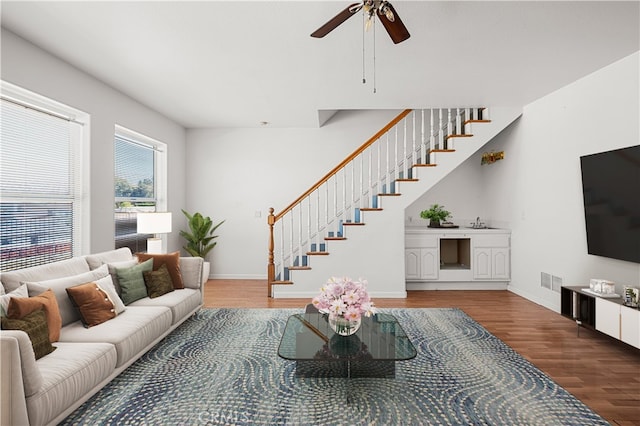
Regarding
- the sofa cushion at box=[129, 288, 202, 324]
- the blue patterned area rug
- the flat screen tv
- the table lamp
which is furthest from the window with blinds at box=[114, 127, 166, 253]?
the flat screen tv

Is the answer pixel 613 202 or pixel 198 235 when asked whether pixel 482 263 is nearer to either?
pixel 613 202

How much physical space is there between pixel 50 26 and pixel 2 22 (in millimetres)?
353

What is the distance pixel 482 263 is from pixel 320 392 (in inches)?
163

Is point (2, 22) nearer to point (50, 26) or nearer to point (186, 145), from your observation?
point (50, 26)

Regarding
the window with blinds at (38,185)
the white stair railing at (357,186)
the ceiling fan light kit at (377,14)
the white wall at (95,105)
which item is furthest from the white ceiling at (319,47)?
the white stair railing at (357,186)

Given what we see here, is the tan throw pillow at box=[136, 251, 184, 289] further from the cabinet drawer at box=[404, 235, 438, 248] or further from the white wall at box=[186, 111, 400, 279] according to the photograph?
the cabinet drawer at box=[404, 235, 438, 248]

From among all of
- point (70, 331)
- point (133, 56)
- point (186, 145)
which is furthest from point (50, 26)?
point (186, 145)

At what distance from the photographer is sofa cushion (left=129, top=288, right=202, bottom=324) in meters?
3.51

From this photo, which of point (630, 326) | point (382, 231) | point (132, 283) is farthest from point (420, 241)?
point (132, 283)

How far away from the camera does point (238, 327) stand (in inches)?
156

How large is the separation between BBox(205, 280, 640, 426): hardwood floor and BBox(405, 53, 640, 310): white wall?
0.55m

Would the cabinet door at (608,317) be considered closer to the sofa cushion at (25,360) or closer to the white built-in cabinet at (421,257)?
the white built-in cabinet at (421,257)

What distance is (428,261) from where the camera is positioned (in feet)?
18.9

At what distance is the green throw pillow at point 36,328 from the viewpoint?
2.16 metres
